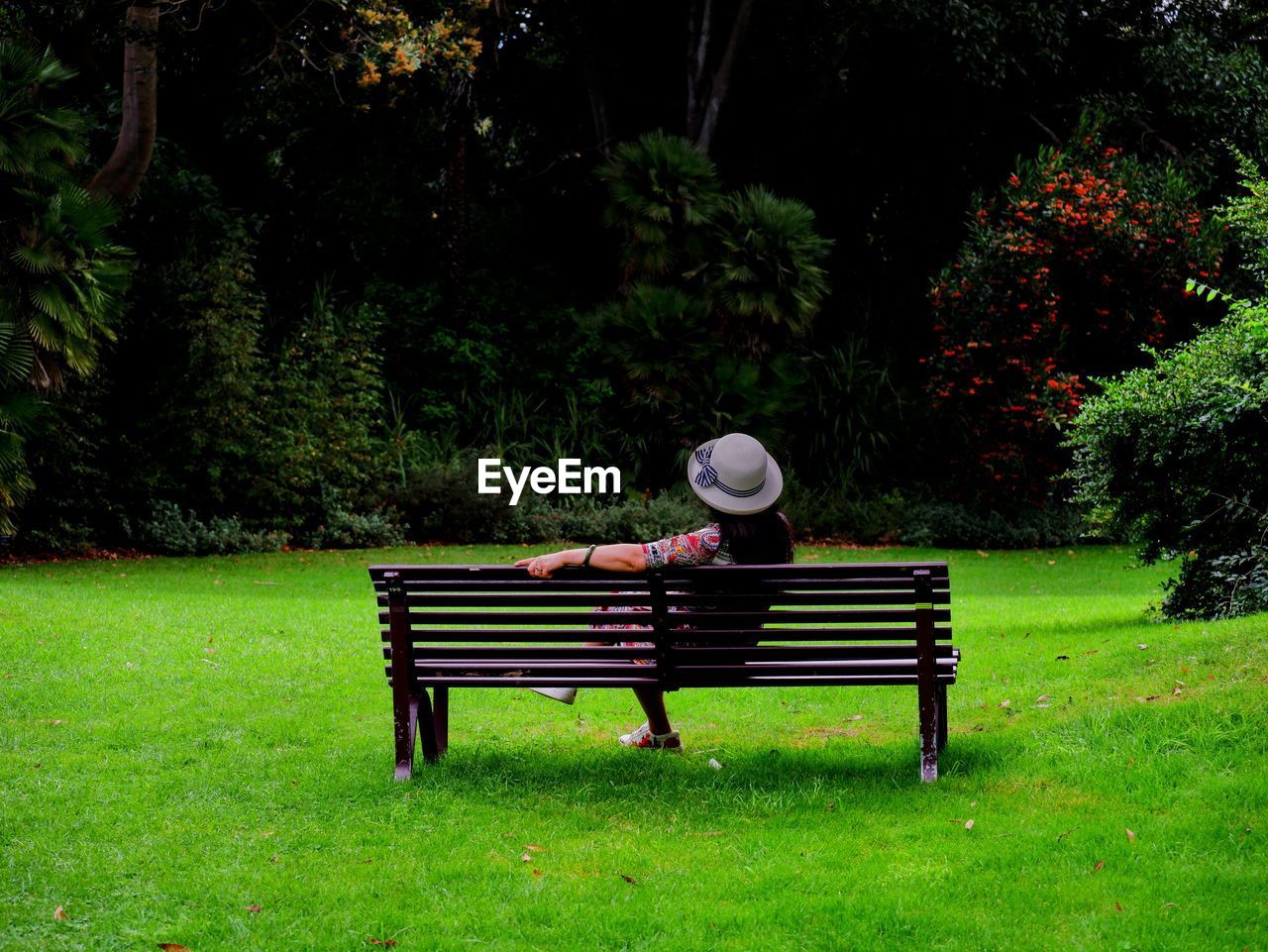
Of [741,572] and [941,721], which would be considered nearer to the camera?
[741,572]

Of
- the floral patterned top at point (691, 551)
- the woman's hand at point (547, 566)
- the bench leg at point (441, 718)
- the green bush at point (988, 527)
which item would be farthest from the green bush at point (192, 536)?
the floral patterned top at point (691, 551)

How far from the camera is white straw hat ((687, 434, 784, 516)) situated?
209 inches

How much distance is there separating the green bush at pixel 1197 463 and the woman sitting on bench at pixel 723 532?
144 inches

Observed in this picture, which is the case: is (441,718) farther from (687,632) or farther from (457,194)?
(457,194)

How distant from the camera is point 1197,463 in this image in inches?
334

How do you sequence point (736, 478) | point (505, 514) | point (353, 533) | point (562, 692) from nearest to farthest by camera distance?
point (736, 478)
point (562, 692)
point (353, 533)
point (505, 514)

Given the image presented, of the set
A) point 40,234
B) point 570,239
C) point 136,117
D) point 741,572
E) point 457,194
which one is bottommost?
point 741,572

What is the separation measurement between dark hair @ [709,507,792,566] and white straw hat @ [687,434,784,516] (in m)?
0.05

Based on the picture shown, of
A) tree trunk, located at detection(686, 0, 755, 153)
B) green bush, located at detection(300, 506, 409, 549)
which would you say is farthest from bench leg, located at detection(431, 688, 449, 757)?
tree trunk, located at detection(686, 0, 755, 153)

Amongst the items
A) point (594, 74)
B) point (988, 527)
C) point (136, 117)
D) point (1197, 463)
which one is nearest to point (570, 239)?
point (594, 74)

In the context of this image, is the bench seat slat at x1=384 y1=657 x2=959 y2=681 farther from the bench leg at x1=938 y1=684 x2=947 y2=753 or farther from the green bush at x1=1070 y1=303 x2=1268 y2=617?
the green bush at x1=1070 y1=303 x2=1268 y2=617

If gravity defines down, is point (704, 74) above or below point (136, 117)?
above

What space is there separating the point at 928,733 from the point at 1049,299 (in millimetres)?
13216

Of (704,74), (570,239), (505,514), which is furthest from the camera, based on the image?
(570,239)
